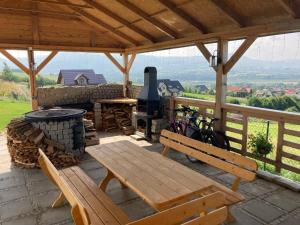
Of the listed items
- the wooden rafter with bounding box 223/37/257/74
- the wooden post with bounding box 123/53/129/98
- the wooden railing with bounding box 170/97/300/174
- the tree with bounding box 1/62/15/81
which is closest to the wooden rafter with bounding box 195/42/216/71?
the wooden rafter with bounding box 223/37/257/74

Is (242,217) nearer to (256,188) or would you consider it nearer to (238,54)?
(256,188)

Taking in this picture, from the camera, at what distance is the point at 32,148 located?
4691 mm

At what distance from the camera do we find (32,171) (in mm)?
4590

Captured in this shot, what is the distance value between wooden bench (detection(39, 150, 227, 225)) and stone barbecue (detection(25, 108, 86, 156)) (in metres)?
1.78

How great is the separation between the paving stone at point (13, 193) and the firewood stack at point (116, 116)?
4139 mm

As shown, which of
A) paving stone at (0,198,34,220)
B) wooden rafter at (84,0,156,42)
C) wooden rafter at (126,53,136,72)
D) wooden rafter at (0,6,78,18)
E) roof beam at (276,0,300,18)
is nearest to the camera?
paving stone at (0,198,34,220)

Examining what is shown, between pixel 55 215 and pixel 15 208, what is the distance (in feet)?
1.99

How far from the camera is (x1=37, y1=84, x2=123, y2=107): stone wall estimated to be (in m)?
7.62

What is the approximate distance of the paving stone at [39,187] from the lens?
381 cm

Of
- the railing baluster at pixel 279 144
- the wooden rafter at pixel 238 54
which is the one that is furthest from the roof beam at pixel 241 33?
the railing baluster at pixel 279 144

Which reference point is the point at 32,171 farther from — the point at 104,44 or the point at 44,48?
the point at 104,44

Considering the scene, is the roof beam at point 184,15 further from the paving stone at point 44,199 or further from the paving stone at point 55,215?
the paving stone at point 55,215

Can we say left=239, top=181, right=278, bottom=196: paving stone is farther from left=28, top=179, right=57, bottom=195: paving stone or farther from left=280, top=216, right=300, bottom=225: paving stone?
left=28, top=179, right=57, bottom=195: paving stone

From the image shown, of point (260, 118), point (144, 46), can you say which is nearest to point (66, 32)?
point (144, 46)
